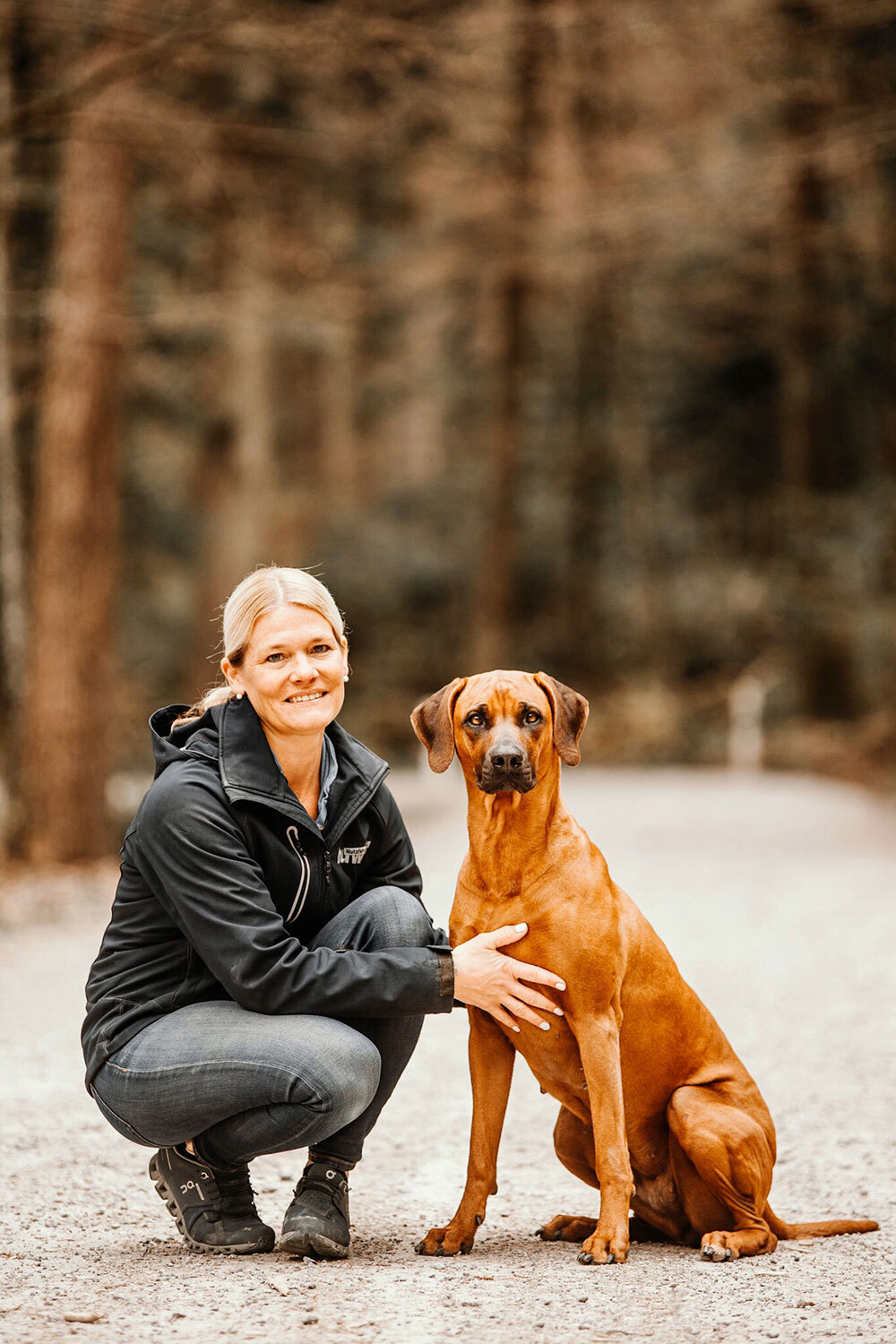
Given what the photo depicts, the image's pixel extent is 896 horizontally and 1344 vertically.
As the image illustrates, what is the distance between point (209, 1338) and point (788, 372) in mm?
29176

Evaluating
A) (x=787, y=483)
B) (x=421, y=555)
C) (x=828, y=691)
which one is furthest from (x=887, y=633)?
(x=421, y=555)

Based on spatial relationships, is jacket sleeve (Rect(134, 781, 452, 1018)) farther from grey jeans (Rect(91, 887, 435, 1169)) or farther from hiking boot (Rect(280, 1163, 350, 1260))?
hiking boot (Rect(280, 1163, 350, 1260))

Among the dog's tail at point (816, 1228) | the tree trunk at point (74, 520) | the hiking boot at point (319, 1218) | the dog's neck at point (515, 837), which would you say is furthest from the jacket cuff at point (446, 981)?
the tree trunk at point (74, 520)

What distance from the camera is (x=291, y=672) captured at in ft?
11.5

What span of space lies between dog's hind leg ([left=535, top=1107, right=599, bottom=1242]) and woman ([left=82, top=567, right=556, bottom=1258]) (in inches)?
17.9

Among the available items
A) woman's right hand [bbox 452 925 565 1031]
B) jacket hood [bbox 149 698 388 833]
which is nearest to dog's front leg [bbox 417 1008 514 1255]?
woman's right hand [bbox 452 925 565 1031]

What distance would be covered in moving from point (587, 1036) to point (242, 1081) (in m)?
0.82

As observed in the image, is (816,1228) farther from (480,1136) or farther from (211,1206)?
(211,1206)

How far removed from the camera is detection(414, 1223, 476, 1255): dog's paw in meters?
3.46

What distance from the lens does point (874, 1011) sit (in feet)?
23.2

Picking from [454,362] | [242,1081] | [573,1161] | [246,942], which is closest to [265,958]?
[246,942]

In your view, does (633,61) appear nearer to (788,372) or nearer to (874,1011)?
(788,372)

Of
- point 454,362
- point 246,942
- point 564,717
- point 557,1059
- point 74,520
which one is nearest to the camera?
point 246,942

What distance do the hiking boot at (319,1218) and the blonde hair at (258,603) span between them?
1182 millimetres
